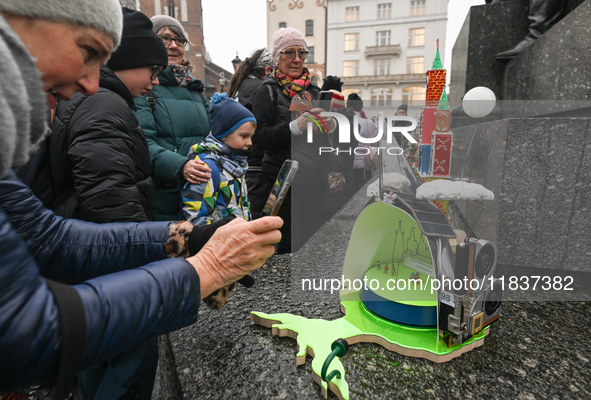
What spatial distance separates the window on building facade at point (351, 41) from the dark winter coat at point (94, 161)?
39.1 meters

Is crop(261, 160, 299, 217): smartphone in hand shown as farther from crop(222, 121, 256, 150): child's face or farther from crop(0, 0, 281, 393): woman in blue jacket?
crop(222, 121, 256, 150): child's face

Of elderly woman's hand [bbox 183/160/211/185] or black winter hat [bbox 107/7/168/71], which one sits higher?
black winter hat [bbox 107/7/168/71]

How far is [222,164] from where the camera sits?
2342mm

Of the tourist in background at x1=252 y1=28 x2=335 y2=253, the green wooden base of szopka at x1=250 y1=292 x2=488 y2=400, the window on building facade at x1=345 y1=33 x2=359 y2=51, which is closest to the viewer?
the green wooden base of szopka at x1=250 y1=292 x2=488 y2=400

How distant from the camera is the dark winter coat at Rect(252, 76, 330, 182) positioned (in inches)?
110

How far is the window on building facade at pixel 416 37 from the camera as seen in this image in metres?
35.2

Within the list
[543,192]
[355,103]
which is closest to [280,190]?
[543,192]

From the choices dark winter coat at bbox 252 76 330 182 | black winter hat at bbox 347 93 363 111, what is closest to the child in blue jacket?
dark winter coat at bbox 252 76 330 182

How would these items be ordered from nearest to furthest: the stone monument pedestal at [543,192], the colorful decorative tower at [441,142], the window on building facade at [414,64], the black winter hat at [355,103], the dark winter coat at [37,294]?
the dark winter coat at [37,294], the colorful decorative tower at [441,142], the stone monument pedestal at [543,192], the black winter hat at [355,103], the window on building facade at [414,64]

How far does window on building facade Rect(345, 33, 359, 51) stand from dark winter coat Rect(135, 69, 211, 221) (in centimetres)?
3782

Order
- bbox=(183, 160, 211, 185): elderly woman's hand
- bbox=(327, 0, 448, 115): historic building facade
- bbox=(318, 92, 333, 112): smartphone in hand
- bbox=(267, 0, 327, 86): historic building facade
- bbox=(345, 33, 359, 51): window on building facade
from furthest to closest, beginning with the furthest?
bbox=(267, 0, 327, 86): historic building facade < bbox=(345, 33, 359, 51): window on building facade < bbox=(327, 0, 448, 115): historic building facade < bbox=(318, 92, 333, 112): smartphone in hand < bbox=(183, 160, 211, 185): elderly woman's hand

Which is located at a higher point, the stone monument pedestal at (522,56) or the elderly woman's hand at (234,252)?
the stone monument pedestal at (522,56)

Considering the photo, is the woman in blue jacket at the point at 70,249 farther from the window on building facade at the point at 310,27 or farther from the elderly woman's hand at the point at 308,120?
the window on building facade at the point at 310,27

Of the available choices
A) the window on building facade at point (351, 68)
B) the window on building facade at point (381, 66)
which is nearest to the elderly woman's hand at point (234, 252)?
the window on building facade at point (351, 68)
